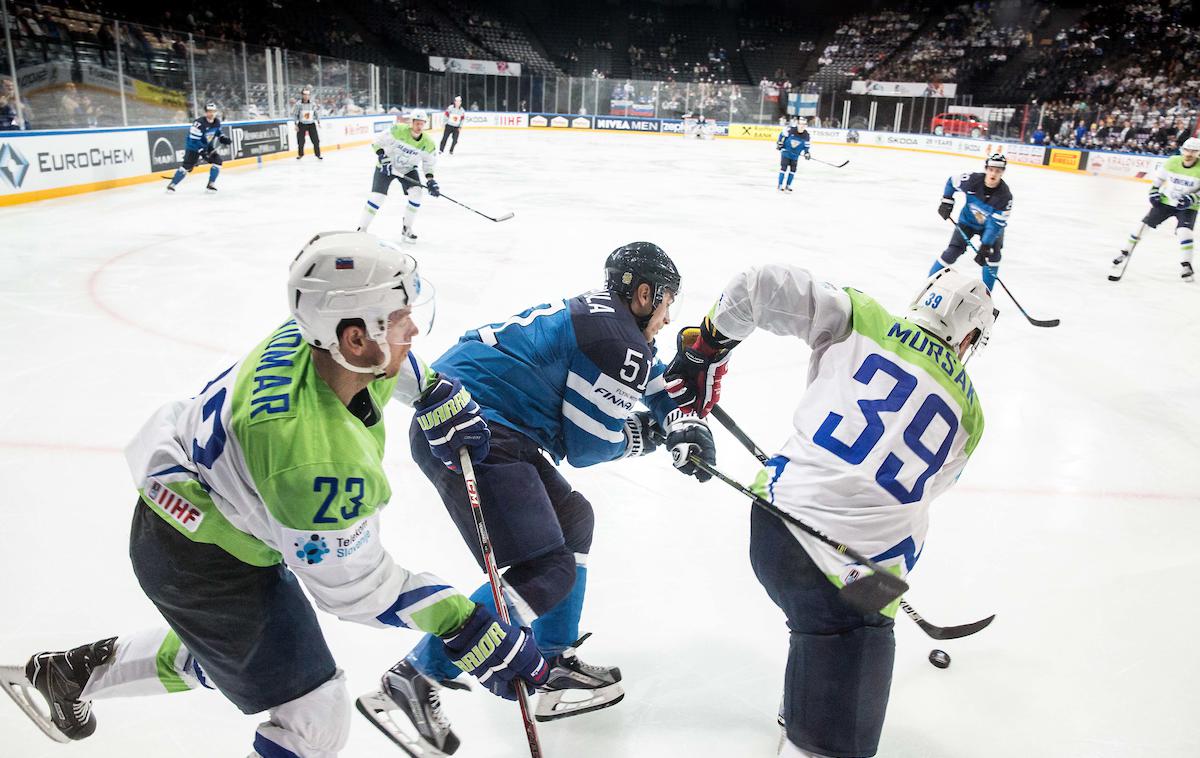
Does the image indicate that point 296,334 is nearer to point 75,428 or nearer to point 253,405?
point 253,405

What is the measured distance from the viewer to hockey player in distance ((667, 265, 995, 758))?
1671mm

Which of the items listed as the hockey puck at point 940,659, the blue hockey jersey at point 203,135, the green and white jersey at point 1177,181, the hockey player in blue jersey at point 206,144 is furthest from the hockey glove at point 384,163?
the green and white jersey at point 1177,181

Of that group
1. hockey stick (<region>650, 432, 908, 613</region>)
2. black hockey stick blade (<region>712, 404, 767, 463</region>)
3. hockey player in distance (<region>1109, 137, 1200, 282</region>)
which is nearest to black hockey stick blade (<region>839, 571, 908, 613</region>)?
hockey stick (<region>650, 432, 908, 613</region>)

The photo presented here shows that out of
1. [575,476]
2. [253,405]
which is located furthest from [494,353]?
[575,476]

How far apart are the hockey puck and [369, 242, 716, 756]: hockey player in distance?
94cm

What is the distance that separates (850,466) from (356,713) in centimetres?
144

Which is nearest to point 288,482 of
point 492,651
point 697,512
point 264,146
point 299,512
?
point 299,512

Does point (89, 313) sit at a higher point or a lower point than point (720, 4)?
lower

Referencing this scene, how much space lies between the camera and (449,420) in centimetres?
194

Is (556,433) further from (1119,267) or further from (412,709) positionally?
(1119,267)

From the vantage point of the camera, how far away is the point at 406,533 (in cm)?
305

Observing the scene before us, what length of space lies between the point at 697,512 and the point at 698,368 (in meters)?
1.10

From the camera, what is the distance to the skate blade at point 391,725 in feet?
6.10

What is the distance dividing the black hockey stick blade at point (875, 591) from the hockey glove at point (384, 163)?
7.96 meters
